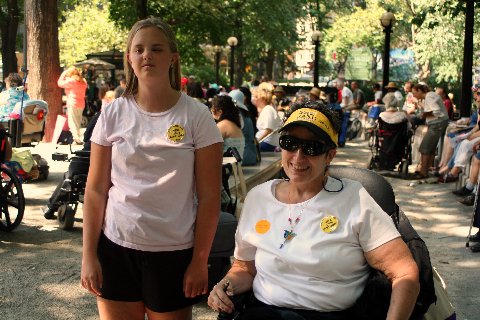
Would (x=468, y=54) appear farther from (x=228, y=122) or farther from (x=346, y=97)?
(x=346, y=97)

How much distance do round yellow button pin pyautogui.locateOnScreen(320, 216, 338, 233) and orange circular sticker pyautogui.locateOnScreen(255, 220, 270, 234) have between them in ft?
0.79

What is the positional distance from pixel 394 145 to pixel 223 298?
1176 centimetres

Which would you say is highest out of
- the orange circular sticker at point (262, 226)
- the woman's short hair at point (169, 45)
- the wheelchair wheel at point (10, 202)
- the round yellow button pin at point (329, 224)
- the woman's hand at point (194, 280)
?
the woman's short hair at point (169, 45)

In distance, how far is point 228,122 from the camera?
33.0ft

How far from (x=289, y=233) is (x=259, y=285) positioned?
28cm

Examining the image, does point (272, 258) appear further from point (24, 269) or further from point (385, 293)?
point (24, 269)

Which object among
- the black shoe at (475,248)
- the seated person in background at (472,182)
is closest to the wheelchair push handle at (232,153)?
the black shoe at (475,248)

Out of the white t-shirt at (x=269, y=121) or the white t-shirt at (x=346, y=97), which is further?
the white t-shirt at (x=346, y=97)

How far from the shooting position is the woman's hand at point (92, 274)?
3422 mm

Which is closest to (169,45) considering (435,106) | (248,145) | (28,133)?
(248,145)

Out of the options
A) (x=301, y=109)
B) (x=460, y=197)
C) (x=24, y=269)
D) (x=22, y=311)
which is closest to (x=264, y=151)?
(x=460, y=197)

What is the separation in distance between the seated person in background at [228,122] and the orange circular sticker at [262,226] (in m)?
6.44

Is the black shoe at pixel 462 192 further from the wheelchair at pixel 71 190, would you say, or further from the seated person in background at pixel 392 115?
the wheelchair at pixel 71 190

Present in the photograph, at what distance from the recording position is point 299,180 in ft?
11.5
